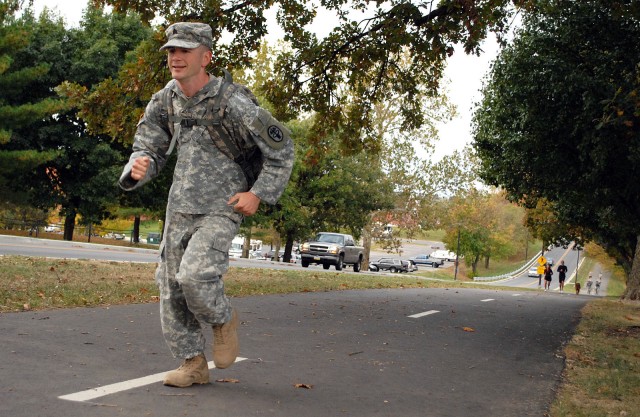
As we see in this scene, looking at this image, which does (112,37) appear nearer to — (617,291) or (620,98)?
(620,98)

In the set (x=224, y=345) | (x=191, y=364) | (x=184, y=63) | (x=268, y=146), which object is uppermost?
(x=184, y=63)

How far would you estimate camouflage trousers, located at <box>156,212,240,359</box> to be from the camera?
4301mm

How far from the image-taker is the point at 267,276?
18.0m

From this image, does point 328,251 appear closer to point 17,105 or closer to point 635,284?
point 635,284

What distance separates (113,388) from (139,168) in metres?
1.30

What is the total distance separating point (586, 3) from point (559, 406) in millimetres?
12390

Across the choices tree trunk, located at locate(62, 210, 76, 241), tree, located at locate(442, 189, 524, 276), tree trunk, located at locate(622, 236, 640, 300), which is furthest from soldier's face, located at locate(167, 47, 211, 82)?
tree, located at locate(442, 189, 524, 276)

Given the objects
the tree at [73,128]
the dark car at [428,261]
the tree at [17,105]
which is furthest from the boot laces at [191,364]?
the dark car at [428,261]

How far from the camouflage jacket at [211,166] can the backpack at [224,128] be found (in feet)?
0.10

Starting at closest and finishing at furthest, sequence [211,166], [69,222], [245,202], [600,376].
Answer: [245,202] → [211,166] → [600,376] → [69,222]

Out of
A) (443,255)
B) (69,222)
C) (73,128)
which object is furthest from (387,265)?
(443,255)

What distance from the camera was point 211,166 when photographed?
4477 millimetres

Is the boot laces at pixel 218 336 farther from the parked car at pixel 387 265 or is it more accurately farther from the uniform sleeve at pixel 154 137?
the parked car at pixel 387 265

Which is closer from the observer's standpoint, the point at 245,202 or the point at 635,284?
the point at 245,202
